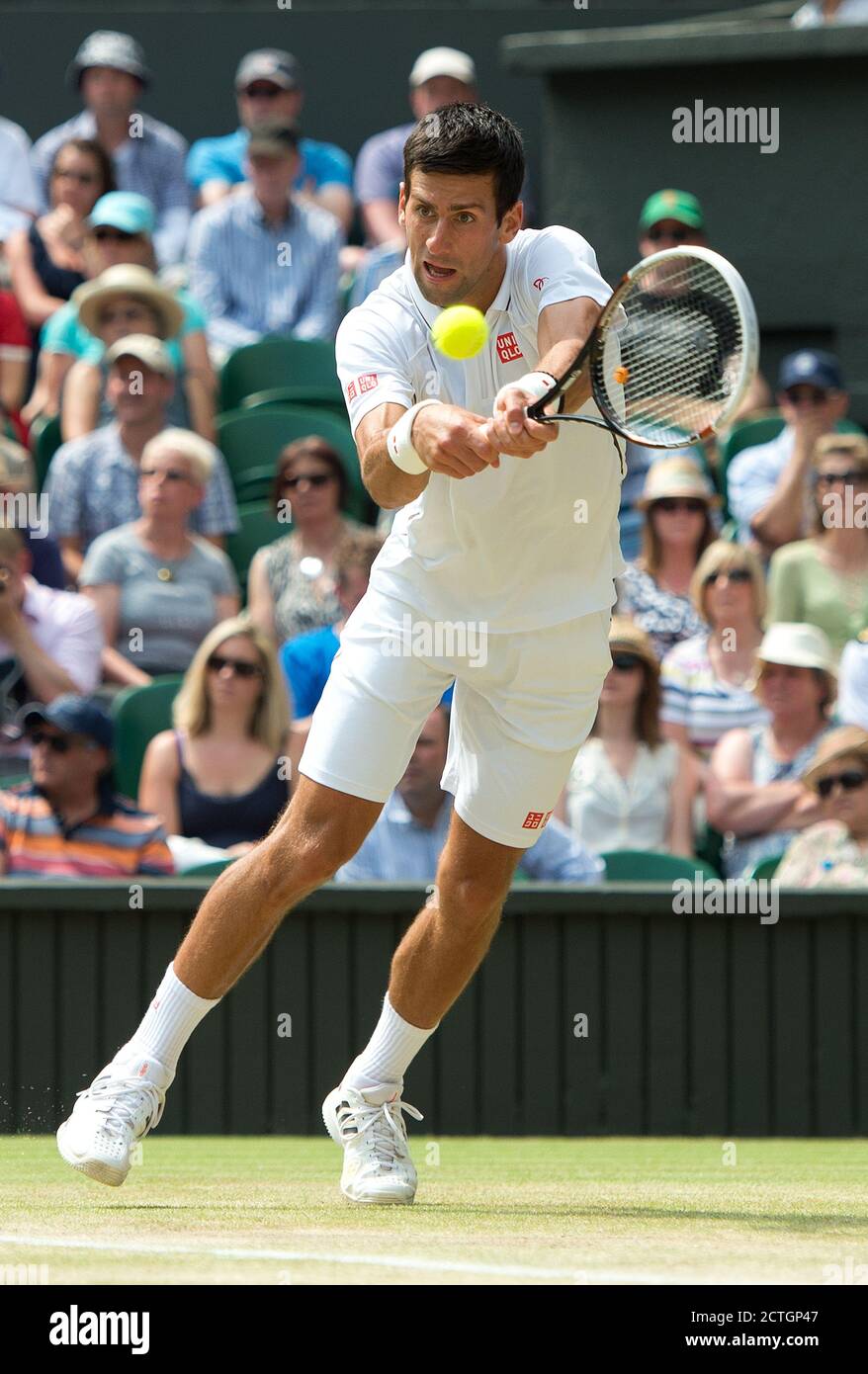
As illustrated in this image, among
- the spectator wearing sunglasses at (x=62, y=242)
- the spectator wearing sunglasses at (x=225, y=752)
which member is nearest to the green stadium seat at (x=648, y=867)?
the spectator wearing sunglasses at (x=225, y=752)

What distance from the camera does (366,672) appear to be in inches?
178

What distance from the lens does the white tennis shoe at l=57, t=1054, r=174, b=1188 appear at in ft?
14.7

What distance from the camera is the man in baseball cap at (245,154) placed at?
10.6 metres

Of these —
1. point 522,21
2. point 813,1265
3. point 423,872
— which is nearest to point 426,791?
point 423,872

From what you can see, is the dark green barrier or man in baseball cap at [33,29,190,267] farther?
man in baseball cap at [33,29,190,267]

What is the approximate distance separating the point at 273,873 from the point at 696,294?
143cm

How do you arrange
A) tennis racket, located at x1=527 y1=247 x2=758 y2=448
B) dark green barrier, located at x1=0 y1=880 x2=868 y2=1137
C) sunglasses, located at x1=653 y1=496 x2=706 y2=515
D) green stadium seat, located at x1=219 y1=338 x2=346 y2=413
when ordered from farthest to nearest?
green stadium seat, located at x1=219 y1=338 x2=346 y2=413 < sunglasses, located at x1=653 y1=496 x2=706 y2=515 < dark green barrier, located at x1=0 y1=880 x2=868 y2=1137 < tennis racket, located at x1=527 y1=247 x2=758 y2=448

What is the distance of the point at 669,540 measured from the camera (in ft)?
28.2

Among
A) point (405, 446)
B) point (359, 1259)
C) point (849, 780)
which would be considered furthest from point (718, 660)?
point (359, 1259)

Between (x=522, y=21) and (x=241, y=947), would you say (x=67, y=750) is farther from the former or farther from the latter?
(x=522, y=21)

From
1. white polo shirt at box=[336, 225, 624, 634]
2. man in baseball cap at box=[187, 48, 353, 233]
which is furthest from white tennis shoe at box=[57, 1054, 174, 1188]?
man in baseball cap at box=[187, 48, 353, 233]

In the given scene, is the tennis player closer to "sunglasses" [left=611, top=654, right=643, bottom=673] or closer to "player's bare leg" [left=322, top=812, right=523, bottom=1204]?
"player's bare leg" [left=322, top=812, right=523, bottom=1204]

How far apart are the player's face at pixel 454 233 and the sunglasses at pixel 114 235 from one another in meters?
5.42

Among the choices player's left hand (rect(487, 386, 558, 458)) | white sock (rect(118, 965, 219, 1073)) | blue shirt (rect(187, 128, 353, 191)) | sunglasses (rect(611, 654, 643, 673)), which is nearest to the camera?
player's left hand (rect(487, 386, 558, 458))
